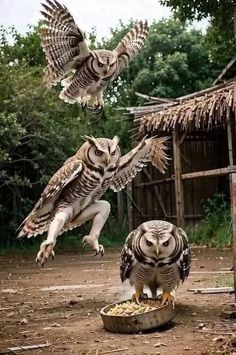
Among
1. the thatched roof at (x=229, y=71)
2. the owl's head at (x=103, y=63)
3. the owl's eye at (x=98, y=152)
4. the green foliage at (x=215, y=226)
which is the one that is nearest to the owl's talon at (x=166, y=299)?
the owl's eye at (x=98, y=152)

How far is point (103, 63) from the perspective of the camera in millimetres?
3916

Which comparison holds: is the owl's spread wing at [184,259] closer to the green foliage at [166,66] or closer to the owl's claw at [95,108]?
the owl's claw at [95,108]

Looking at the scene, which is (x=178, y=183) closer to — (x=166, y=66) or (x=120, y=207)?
(x=120, y=207)

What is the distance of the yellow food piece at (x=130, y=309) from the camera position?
5008mm

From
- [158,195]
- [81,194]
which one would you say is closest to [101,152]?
[81,194]

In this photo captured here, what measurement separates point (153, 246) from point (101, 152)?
1.16m

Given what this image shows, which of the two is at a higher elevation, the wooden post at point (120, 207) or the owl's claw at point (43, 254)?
the wooden post at point (120, 207)

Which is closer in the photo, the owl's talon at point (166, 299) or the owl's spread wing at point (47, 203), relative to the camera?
the owl's spread wing at point (47, 203)

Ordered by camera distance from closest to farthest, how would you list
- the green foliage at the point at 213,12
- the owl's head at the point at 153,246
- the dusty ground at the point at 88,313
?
the dusty ground at the point at 88,313 < the owl's head at the point at 153,246 < the green foliage at the point at 213,12

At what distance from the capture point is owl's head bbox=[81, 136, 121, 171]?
12.7 feet

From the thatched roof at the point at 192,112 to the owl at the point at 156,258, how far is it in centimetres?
693

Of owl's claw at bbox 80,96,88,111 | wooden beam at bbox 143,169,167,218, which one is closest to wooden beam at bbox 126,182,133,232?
wooden beam at bbox 143,169,167,218

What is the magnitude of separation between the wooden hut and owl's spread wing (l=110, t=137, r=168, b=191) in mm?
8741

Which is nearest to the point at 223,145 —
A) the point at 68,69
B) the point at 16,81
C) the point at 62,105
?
the point at 62,105
